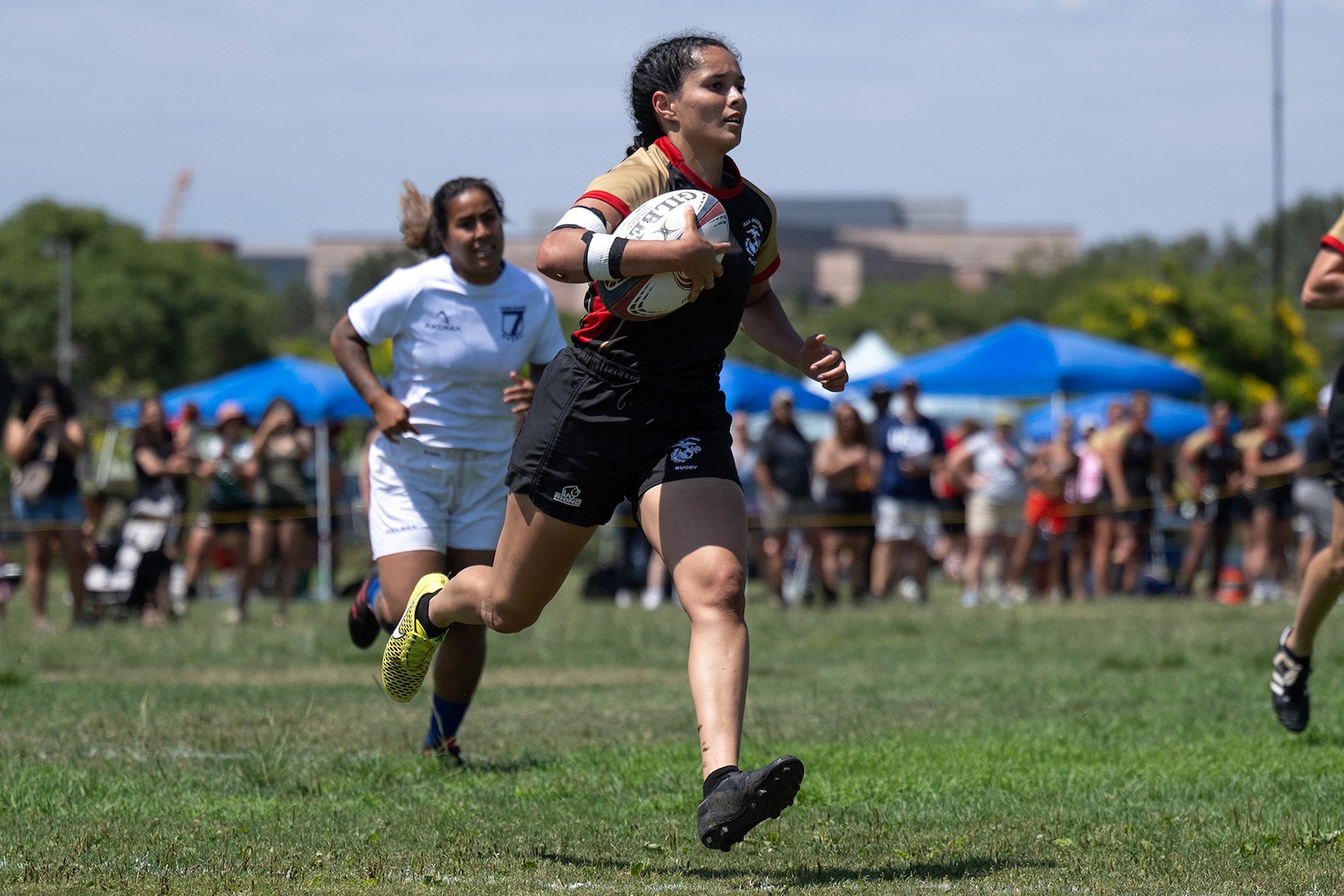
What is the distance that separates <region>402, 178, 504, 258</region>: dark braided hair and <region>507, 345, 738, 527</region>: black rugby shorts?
6.31 feet

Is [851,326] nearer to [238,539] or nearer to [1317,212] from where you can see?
[1317,212]

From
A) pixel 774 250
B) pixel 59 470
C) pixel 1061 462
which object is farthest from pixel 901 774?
pixel 1061 462

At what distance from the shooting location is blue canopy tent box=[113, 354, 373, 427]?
18984 mm

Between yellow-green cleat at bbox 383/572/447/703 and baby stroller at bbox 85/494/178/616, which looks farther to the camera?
baby stroller at bbox 85/494/178/616

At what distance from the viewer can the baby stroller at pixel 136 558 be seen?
1495 cm

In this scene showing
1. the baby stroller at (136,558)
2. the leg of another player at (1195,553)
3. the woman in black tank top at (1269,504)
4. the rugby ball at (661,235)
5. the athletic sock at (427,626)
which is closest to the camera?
the rugby ball at (661,235)

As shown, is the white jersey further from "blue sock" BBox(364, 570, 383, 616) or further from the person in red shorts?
the person in red shorts

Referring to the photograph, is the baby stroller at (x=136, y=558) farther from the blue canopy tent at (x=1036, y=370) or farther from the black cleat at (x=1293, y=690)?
the black cleat at (x=1293, y=690)

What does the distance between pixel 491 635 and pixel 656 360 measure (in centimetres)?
830

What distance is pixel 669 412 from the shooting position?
15.0 ft

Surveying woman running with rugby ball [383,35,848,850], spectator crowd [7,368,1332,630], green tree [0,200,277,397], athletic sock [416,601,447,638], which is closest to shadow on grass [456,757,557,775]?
athletic sock [416,601,447,638]

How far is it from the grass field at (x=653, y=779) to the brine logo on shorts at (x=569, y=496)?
3.16 ft

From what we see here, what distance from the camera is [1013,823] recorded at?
5.09 m

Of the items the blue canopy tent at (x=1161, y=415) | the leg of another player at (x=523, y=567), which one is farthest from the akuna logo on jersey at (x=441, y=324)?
the blue canopy tent at (x=1161, y=415)
